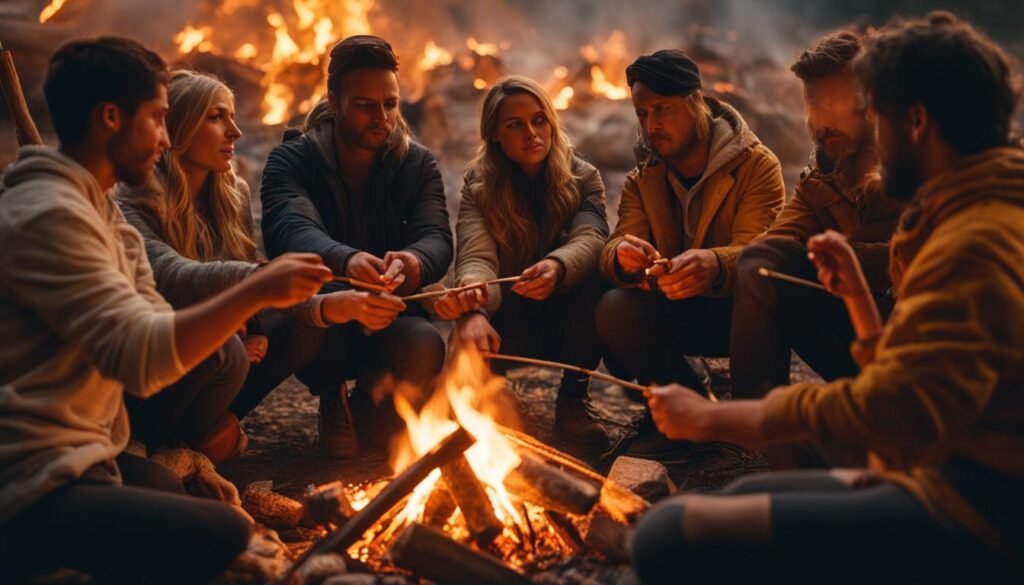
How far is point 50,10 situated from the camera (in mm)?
8961

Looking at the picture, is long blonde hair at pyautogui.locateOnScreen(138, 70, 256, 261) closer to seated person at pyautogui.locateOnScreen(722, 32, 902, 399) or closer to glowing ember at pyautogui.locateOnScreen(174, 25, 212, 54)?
seated person at pyautogui.locateOnScreen(722, 32, 902, 399)

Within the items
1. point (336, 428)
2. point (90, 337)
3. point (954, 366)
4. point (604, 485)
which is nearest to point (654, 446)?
point (604, 485)

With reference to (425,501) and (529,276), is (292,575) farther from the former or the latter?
(529,276)

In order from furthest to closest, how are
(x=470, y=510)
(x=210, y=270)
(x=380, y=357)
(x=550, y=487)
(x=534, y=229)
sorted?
(x=534, y=229) → (x=380, y=357) → (x=210, y=270) → (x=470, y=510) → (x=550, y=487)

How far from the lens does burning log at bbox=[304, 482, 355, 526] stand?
11.3 ft

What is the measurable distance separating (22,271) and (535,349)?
113 inches

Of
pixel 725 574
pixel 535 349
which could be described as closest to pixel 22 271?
pixel 725 574

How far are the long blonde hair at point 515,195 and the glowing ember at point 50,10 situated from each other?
6.07m

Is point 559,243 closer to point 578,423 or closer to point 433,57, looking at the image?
point 578,423

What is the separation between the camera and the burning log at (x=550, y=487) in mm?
3211

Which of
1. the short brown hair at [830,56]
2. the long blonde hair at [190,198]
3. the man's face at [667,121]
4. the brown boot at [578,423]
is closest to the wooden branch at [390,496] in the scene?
the brown boot at [578,423]

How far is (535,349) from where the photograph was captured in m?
5.09

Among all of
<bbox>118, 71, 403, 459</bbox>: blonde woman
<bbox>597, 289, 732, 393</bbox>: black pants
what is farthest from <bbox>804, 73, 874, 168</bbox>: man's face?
<bbox>118, 71, 403, 459</bbox>: blonde woman

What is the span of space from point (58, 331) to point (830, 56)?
3.30 metres
